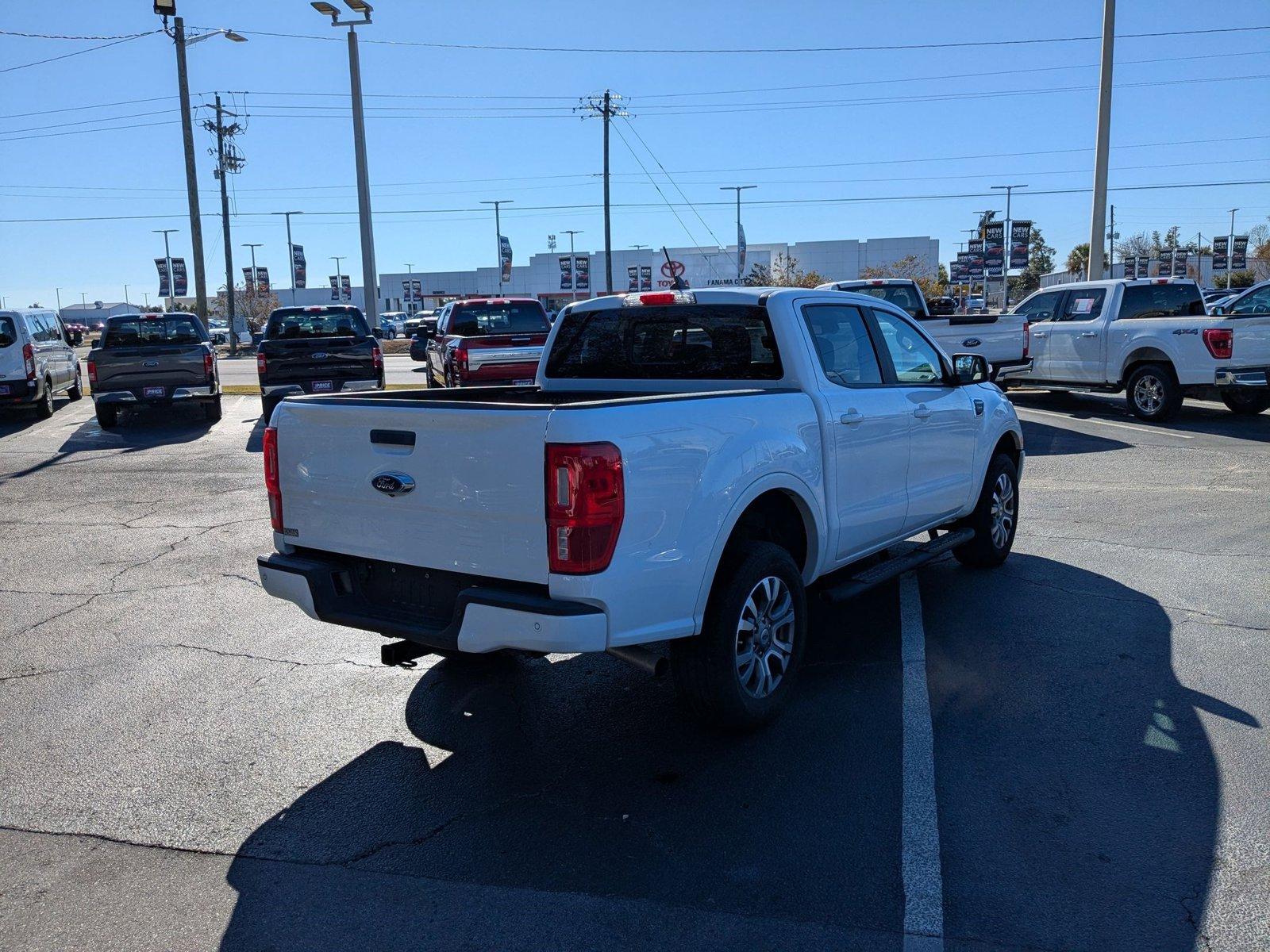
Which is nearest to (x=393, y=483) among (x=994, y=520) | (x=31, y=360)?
(x=994, y=520)

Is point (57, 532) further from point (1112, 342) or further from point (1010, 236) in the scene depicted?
point (1010, 236)

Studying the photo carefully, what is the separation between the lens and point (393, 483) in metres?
4.27

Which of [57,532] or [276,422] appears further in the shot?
[57,532]

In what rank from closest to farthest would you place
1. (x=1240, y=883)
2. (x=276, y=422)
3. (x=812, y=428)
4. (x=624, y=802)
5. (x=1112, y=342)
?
(x=1240, y=883), (x=624, y=802), (x=276, y=422), (x=812, y=428), (x=1112, y=342)

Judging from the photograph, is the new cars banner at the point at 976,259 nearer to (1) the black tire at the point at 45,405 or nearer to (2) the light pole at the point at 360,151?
(2) the light pole at the point at 360,151

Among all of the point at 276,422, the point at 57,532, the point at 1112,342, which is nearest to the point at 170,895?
the point at 276,422

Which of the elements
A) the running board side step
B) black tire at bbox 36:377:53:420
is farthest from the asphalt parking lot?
black tire at bbox 36:377:53:420

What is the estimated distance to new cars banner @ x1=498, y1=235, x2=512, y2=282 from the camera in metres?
75.8

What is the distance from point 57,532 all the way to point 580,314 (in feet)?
19.1

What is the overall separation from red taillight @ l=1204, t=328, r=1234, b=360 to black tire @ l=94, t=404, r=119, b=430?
16.3 metres

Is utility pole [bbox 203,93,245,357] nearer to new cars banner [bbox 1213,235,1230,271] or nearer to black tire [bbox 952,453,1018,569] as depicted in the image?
black tire [bbox 952,453,1018,569]

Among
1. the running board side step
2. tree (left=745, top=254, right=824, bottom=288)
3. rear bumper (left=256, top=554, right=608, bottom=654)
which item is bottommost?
the running board side step

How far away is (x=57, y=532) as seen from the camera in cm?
923

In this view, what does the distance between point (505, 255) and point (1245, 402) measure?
64.6 metres
